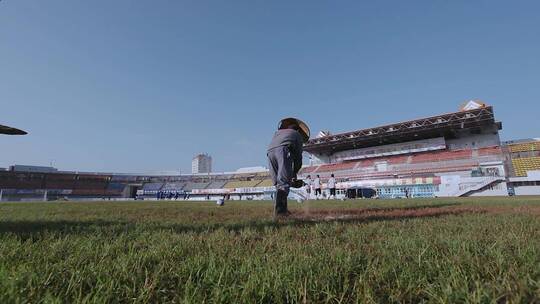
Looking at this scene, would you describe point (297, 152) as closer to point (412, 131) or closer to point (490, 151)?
point (490, 151)

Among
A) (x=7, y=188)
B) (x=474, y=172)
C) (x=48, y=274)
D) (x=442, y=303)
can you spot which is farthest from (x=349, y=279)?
(x=7, y=188)

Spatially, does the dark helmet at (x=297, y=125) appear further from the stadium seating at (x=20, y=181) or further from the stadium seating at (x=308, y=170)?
the stadium seating at (x=20, y=181)

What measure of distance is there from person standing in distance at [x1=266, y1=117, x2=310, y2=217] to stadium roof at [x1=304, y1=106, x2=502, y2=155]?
42.7 metres

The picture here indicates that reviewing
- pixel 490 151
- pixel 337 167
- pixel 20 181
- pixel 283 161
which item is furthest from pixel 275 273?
pixel 20 181

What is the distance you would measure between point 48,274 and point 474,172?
1781 inches

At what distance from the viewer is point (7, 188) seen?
207ft

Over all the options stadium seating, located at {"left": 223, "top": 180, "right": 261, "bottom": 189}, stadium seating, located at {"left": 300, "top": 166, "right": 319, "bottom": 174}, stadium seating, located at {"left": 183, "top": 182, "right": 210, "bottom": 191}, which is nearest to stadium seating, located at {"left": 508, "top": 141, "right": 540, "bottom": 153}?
stadium seating, located at {"left": 300, "top": 166, "right": 319, "bottom": 174}

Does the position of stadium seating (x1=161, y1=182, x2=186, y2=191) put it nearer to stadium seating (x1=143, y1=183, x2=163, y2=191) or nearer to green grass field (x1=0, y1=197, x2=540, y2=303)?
stadium seating (x1=143, y1=183, x2=163, y2=191)

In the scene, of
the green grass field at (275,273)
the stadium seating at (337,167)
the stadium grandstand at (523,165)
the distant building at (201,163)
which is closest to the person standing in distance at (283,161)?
the green grass field at (275,273)

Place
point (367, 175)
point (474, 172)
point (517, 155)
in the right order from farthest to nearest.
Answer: point (367, 175)
point (517, 155)
point (474, 172)

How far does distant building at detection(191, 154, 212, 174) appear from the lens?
Result: 518 feet

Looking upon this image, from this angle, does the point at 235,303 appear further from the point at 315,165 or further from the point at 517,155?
the point at 315,165

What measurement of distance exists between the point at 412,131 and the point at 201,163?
413ft

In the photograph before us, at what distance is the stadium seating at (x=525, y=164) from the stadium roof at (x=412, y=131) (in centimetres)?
562
